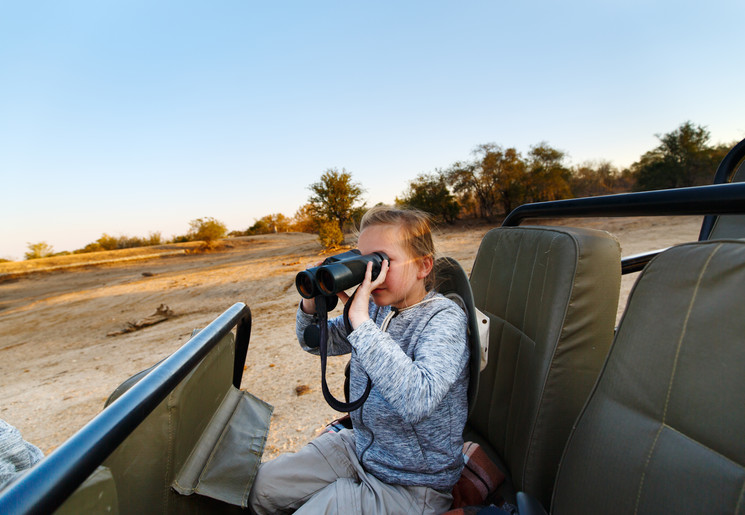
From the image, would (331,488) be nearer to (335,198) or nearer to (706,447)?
(706,447)

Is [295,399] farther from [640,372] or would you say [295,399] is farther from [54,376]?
[54,376]

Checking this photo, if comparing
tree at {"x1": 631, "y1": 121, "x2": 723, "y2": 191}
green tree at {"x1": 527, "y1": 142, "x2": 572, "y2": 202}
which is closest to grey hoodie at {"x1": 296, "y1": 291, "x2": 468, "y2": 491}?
green tree at {"x1": 527, "y1": 142, "x2": 572, "y2": 202}

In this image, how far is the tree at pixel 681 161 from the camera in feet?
44.3

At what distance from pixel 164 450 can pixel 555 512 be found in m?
1.03

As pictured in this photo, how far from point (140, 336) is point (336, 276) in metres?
6.55

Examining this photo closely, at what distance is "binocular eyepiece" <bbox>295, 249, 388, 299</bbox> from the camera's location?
3.85 ft

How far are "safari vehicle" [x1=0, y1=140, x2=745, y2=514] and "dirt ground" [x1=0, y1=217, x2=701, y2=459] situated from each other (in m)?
0.60

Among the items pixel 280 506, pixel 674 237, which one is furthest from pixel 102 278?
pixel 674 237

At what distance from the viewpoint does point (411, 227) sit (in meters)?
1.48

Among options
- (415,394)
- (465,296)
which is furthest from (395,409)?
(465,296)

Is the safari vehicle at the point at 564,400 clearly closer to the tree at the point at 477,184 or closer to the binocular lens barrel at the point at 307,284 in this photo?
the binocular lens barrel at the point at 307,284

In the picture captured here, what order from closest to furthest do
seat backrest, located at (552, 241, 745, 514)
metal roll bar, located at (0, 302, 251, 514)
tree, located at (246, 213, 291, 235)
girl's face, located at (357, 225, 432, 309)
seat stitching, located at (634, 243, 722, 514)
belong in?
metal roll bar, located at (0, 302, 251, 514) → seat backrest, located at (552, 241, 745, 514) → seat stitching, located at (634, 243, 722, 514) → girl's face, located at (357, 225, 432, 309) → tree, located at (246, 213, 291, 235)

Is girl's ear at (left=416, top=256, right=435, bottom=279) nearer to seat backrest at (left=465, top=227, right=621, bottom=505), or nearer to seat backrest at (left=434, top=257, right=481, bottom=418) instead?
seat backrest at (left=434, top=257, right=481, bottom=418)

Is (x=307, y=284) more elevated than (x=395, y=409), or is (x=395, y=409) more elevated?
(x=307, y=284)
